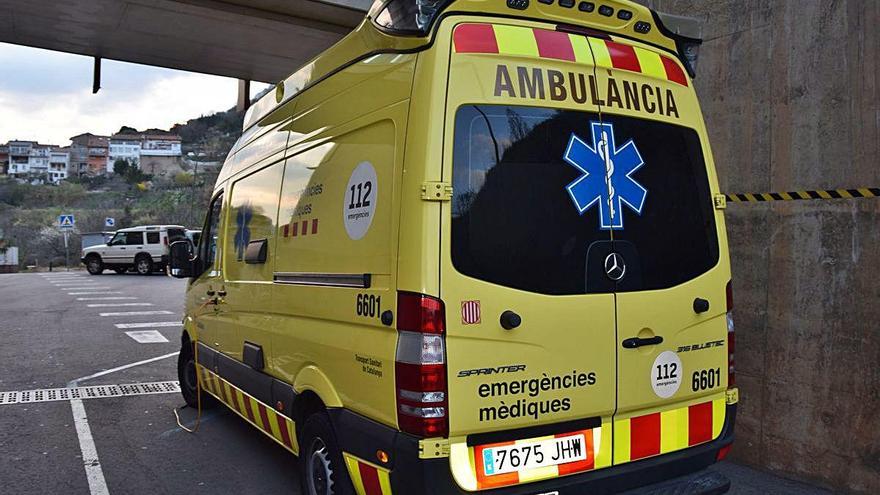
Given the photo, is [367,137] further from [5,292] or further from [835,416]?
[5,292]

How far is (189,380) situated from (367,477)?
13.5 ft

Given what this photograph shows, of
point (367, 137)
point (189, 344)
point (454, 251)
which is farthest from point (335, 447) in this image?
point (189, 344)

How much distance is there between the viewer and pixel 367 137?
10.7 ft

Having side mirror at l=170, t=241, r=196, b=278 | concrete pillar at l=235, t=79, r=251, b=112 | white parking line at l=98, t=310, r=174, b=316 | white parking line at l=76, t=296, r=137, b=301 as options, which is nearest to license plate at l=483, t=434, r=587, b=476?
side mirror at l=170, t=241, r=196, b=278

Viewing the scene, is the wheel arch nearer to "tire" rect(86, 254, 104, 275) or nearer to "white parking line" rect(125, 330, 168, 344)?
"white parking line" rect(125, 330, 168, 344)

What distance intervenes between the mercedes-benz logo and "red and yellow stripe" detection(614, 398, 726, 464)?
0.64 metres

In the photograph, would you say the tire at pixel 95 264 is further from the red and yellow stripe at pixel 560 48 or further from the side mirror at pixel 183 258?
the red and yellow stripe at pixel 560 48

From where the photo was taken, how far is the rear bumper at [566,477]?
2738mm

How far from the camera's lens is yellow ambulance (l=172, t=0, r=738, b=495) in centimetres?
280

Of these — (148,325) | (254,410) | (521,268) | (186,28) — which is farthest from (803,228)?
(148,325)

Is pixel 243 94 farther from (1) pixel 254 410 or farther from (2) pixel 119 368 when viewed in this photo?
(1) pixel 254 410

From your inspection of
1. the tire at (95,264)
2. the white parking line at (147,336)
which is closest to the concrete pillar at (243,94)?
the white parking line at (147,336)

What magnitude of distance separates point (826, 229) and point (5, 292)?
903 inches

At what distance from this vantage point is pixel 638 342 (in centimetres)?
→ 313
